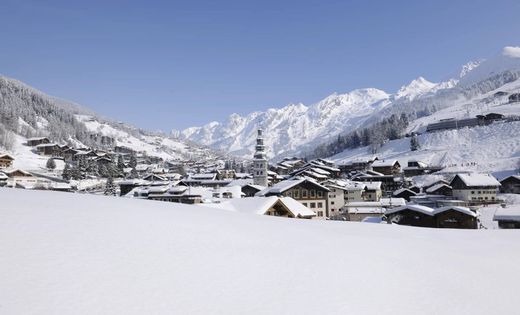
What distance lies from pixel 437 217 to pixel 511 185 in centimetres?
4690

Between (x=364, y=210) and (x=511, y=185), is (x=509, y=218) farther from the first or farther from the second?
(x=511, y=185)

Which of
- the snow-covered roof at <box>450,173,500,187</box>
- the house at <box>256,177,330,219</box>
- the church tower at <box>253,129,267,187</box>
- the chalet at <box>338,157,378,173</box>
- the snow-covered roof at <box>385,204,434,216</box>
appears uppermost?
the chalet at <box>338,157,378,173</box>

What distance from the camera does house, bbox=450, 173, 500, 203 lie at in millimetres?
65250

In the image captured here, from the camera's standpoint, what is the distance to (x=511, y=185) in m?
72.6

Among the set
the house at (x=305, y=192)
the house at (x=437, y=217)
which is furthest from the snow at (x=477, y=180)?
the house at (x=437, y=217)

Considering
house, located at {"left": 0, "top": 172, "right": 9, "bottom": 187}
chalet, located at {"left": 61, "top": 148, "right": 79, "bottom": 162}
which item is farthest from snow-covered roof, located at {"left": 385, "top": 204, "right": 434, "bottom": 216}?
chalet, located at {"left": 61, "top": 148, "right": 79, "bottom": 162}

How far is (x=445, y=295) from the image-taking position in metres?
7.10

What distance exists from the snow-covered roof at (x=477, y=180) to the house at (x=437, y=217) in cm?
3147

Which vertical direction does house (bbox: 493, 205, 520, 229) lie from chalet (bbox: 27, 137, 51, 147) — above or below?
below

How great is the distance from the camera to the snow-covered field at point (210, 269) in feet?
17.6

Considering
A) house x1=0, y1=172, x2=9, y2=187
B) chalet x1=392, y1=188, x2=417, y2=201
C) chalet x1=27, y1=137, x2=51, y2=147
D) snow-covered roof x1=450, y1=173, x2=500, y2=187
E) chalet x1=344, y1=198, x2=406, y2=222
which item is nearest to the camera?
chalet x1=344, y1=198, x2=406, y2=222

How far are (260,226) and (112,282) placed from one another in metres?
5.65

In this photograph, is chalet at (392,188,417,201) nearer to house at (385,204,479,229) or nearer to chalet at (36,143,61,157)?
house at (385,204,479,229)

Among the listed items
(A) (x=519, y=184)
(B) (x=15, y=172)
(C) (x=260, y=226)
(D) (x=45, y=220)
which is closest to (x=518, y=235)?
(C) (x=260, y=226)
